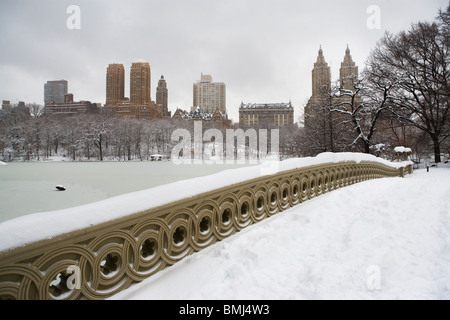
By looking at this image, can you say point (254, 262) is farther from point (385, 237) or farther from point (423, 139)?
point (423, 139)

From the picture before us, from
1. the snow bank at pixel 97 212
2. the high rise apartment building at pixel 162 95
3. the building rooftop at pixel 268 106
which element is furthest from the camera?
the high rise apartment building at pixel 162 95

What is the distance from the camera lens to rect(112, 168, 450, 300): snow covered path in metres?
2.38

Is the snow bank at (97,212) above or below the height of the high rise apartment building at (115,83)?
below

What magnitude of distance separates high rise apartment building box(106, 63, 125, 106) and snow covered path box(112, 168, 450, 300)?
138053 mm

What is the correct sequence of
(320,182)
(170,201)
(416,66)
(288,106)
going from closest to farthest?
(170,201)
(320,182)
(416,66)
(288,106)

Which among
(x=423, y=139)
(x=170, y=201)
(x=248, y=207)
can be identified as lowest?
(x=248, y=207)

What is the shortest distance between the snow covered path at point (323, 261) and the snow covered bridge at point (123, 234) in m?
0.19

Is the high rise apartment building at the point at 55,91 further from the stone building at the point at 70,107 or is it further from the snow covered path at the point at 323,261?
the snow covered path at the point at 323,261

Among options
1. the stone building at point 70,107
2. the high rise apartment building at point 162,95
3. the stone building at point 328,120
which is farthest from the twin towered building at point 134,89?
the stone building at point 328,120

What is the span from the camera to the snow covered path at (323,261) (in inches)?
93.6

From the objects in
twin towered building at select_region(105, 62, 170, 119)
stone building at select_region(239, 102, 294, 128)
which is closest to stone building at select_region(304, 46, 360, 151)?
twin towered building at select_region(105, 62, 170, 119)
